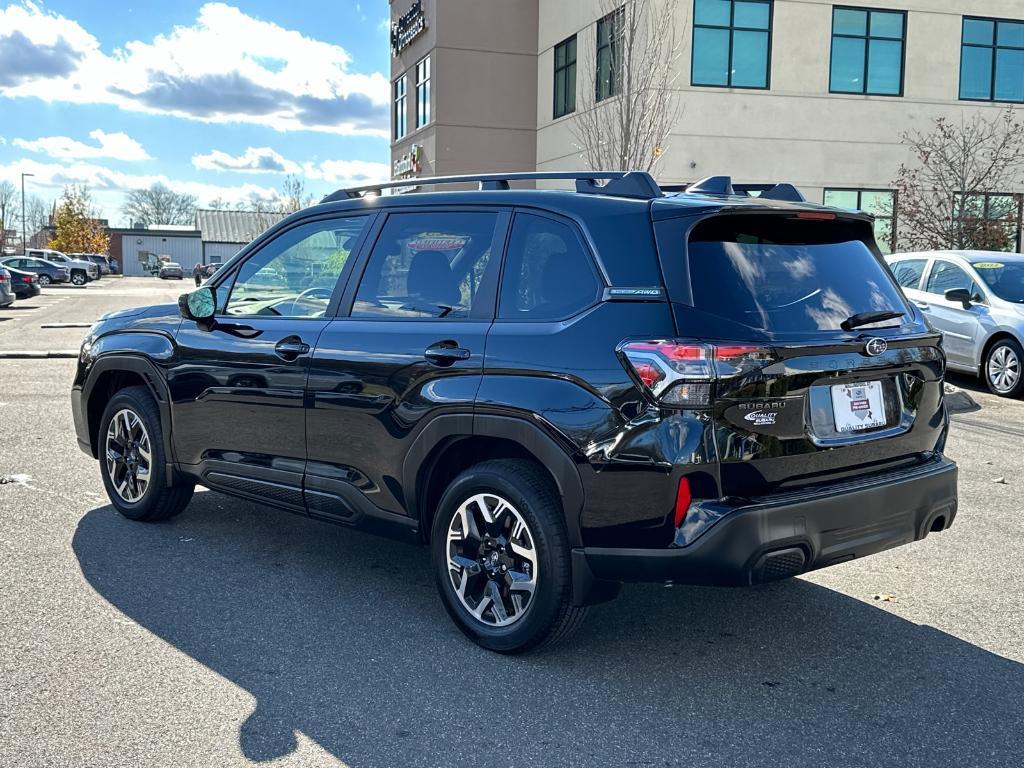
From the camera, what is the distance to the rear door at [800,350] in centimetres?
363

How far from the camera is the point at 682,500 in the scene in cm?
360

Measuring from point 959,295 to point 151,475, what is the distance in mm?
9688

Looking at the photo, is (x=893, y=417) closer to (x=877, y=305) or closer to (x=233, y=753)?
(x=877, y=305)

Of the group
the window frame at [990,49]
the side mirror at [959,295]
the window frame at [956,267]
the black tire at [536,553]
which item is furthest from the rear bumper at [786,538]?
the window frame at [990,49]

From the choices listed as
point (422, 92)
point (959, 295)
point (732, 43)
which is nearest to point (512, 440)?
point (959, 295)

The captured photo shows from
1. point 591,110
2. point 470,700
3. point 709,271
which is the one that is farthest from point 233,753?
point 591,110

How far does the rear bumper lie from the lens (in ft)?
11.7

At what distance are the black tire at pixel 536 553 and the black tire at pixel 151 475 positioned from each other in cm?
221

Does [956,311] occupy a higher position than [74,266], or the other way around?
[74,266]

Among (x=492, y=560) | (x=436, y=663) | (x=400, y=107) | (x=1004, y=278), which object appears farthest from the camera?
(x=400, y=107)

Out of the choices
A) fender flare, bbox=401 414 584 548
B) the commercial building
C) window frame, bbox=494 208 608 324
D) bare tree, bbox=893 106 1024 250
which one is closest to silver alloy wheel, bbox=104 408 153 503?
fender flare, bbox=401 414 584 548

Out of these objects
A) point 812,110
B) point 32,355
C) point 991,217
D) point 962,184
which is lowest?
point 32,355

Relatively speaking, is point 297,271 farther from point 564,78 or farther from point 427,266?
point 564,78

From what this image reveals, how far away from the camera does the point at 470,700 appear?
3.71 meters
